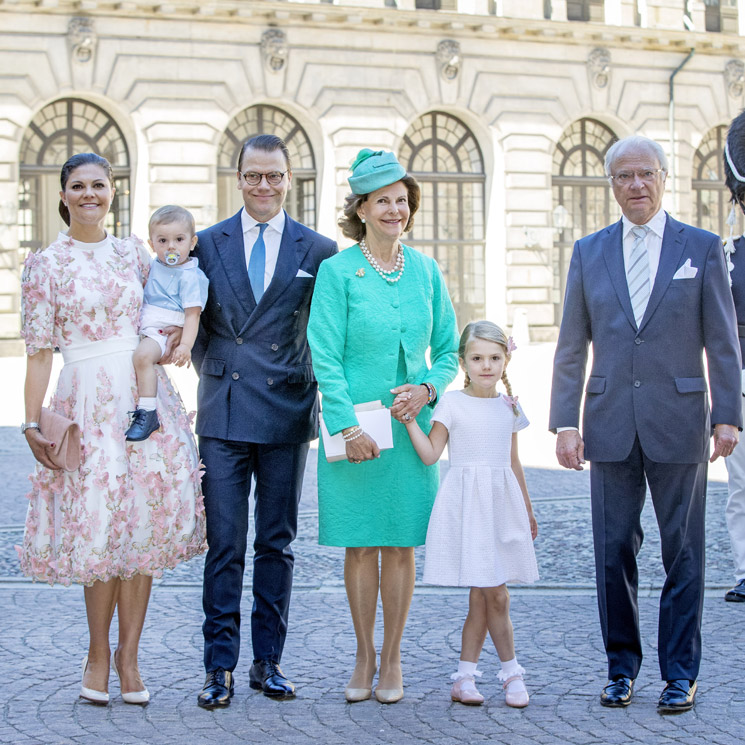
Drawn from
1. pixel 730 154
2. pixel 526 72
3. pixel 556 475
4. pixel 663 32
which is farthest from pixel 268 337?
pixel 663 32

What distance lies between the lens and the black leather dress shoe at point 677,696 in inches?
177

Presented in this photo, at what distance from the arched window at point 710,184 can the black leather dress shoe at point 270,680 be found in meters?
28.2

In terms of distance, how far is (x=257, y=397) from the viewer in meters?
4.98

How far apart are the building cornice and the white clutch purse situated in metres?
22.1

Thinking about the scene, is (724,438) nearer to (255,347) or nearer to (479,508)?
(479,508)

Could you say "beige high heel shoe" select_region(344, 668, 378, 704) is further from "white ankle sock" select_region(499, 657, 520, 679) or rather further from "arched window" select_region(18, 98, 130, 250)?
"arched window" select_region(18, 98, 130, 250)

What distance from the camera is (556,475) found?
34.4 ft

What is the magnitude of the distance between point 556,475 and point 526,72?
2017cm

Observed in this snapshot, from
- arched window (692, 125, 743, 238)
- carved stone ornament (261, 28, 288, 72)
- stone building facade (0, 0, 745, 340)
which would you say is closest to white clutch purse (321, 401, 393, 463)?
stone building facade (0, 0, 745, 340)

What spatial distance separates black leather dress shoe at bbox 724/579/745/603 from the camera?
6223 mm

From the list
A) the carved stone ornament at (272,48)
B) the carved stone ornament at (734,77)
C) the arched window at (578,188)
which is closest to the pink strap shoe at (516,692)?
the carved stone ornament at (272,48)

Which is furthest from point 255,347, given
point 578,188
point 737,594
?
point 578,188

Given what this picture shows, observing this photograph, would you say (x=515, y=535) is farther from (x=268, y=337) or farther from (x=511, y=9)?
(x=511, y=9)

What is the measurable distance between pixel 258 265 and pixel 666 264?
162 cm
